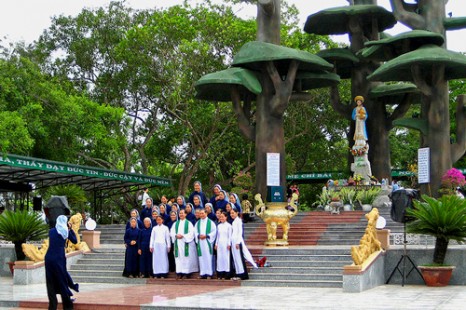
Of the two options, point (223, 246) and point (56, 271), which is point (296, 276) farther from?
point (56, 271)

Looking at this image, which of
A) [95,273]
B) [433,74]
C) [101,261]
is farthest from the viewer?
[433,74]

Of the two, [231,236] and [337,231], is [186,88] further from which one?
[231,236]

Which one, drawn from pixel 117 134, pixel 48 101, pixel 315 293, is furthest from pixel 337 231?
pixel 117 134

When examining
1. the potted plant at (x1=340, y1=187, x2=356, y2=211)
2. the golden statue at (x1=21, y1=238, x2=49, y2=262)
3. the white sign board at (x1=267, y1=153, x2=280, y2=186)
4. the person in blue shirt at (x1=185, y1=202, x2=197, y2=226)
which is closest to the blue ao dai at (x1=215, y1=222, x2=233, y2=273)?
the person in blue shirt at (x1=185, y1=202, x2=197, y2=226)

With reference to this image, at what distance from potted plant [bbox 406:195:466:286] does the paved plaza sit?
0.35 meters

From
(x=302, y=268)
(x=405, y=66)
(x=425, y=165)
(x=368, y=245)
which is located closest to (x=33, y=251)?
(x=302, y=268)

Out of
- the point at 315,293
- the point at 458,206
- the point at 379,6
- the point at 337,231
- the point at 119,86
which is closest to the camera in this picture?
the point at 315,293

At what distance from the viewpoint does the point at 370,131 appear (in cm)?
3203

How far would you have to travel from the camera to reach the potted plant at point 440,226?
1684cm

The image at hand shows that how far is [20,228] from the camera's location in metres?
20.4

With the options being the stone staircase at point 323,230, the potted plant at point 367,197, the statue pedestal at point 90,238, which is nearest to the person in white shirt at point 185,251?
the statue pedestal at point 90,238

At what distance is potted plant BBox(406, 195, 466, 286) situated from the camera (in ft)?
55.3

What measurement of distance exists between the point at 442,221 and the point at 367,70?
53.0 feet

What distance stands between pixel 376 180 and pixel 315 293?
48.7 feet
